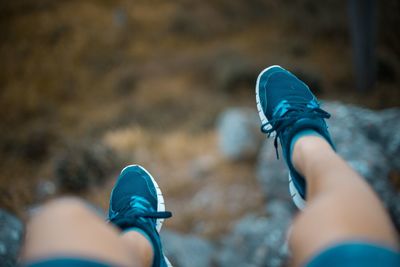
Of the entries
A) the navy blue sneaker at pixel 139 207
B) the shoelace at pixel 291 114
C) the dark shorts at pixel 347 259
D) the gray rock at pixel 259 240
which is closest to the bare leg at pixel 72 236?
the dark shorts at pixel 347 259

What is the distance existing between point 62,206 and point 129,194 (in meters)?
0.84

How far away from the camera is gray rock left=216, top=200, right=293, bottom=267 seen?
2232 mm

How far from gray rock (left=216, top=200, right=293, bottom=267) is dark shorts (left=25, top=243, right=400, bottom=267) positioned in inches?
54.2

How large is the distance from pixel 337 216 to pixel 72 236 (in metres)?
0.77

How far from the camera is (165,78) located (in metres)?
10.0

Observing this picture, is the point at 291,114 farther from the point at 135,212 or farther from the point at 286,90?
the point at 135,212

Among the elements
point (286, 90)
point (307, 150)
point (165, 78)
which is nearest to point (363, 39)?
point (286, 90)

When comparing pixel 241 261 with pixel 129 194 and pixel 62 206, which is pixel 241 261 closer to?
pixel 129 194

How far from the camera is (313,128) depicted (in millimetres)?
1507

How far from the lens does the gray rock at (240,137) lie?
4098mm

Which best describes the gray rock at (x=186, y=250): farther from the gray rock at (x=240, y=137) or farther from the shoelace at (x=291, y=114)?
the gray rock at (x=240, y=137)

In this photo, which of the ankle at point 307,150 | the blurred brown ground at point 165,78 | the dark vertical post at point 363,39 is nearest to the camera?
the ankle at point 307,150

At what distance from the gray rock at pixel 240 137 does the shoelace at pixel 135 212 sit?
2.54 metres

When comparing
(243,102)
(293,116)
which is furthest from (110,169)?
(243,102)
